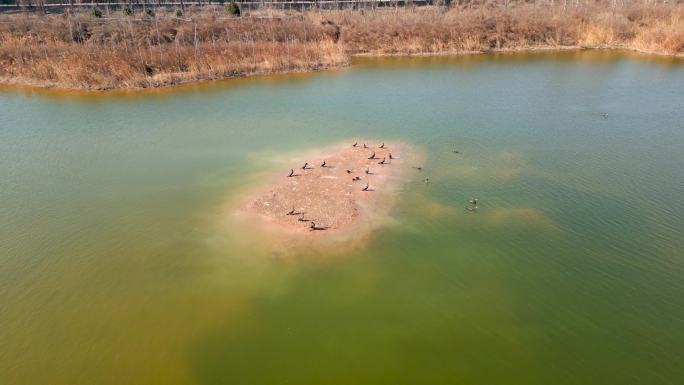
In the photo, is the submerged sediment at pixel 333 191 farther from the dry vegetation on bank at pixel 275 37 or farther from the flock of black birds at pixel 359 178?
the dry vegetation on bank at pixel 275 37

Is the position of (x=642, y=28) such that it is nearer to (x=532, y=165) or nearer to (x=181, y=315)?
(x=532, y=165)

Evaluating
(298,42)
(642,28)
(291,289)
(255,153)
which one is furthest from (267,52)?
(642,28)

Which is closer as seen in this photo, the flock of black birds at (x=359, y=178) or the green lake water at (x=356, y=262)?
the green lake water at (x=356, y=262)

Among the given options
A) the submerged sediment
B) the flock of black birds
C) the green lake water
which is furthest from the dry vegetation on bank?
the submerged sediment

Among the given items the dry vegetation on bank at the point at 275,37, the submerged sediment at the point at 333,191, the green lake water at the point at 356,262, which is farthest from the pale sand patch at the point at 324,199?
the dry vegetation on bank at the point at 275,37

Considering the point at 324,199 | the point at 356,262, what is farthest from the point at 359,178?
the point at 356,262

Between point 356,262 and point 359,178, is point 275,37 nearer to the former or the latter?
point 359,178
